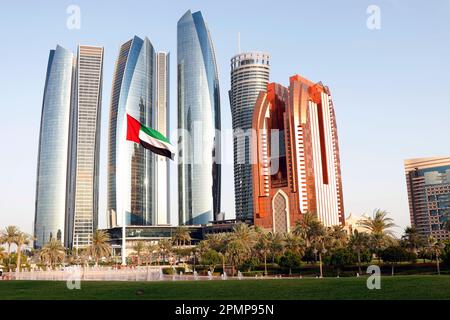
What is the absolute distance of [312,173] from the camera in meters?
180

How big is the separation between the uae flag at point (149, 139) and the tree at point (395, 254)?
40.6 metres

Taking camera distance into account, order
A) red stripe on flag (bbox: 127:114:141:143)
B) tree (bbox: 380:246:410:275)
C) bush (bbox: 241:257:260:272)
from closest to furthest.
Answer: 1. red stripe on flag (bbox: 127:114:141:143)
2. tree (bbox: 380:246:410:275)
3. bush (bbox: 241:257:260:272)

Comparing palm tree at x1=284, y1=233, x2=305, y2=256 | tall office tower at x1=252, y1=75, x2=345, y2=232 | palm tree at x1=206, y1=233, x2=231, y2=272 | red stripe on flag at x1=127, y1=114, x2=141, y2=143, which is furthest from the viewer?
tall office tower at x1=252, y1=75, x2=345, y2=232

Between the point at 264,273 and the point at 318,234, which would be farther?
the point at 318,234

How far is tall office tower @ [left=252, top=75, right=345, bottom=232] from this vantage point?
176 meters

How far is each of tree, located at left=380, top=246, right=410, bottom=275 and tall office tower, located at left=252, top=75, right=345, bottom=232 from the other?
312 ft

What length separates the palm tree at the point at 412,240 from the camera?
8211 cm

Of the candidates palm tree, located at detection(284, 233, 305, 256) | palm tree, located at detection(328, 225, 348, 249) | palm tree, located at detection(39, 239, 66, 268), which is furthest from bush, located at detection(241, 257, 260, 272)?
palm tree, located at detection(39, 239, 66, 268)

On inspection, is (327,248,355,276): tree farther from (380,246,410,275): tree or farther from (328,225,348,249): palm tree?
(328,225,348,249): palm tree

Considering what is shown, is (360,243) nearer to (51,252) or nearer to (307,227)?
(307,227)

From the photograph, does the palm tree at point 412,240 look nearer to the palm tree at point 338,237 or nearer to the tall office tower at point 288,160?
the palm tree at point 338,237

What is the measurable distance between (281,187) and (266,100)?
117 ft
